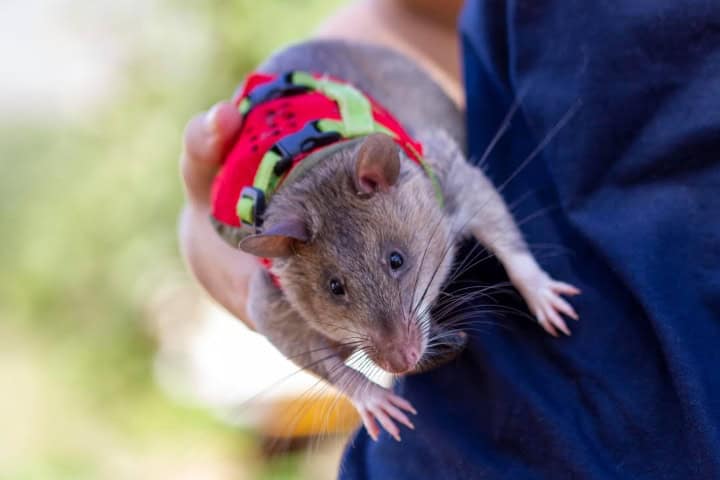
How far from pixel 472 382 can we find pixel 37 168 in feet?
22.7

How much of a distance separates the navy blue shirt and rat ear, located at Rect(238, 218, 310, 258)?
1.79 feet

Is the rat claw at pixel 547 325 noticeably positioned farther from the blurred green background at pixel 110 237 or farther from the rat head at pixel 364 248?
the blurred green background at pixel 110 237

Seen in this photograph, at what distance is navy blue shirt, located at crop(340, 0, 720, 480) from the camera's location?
170 cm

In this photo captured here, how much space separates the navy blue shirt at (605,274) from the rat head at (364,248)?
19 cm

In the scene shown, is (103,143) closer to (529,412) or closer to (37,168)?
(37,168)

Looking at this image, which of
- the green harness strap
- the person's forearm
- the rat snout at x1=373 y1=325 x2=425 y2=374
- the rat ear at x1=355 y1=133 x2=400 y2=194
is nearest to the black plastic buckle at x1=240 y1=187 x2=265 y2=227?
the green harness strap

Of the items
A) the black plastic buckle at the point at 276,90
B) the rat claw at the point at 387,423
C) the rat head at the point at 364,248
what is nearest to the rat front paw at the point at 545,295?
the rat head at the point at 364,248

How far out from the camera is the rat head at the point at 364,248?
2.13 meters

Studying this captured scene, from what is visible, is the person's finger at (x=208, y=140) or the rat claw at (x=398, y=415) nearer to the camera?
the rat claw at (x=398, y=415)

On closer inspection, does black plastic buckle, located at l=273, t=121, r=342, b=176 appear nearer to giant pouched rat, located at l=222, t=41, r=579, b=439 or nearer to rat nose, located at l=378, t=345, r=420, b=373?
giant pouched rat, located at l=222, t=41, r=579, b=439

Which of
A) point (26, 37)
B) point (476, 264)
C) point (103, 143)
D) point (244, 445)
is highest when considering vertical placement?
point (26, 37)

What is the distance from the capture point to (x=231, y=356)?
6812mm

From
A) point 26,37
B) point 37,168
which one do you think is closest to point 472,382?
point 37,168

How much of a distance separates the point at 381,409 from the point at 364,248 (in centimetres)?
48
